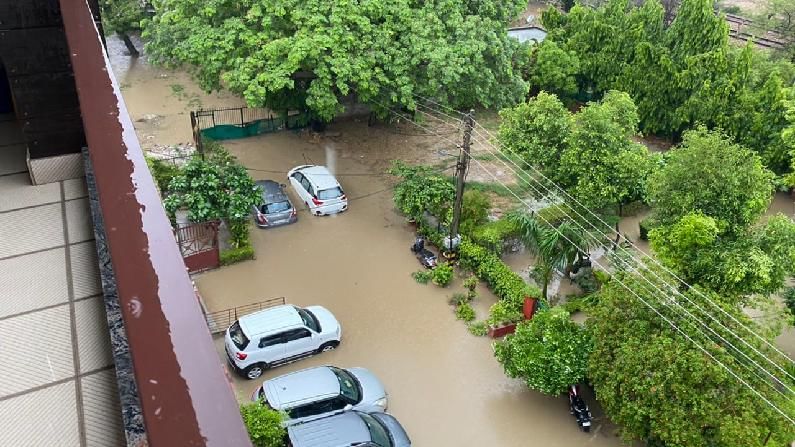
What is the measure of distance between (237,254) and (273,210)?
4.34 feet

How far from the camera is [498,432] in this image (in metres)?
8.66

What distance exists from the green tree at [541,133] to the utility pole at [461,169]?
988mm

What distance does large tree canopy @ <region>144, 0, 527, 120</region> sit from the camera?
1201 centimetres

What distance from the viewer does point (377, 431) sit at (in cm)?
790

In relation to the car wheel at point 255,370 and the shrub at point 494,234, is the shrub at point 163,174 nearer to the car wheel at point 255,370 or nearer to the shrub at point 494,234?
the car wheel at point 255,370

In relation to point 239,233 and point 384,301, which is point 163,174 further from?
point 384,301

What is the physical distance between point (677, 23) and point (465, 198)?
8.48 metres

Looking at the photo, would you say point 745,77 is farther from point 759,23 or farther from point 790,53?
point 759,23

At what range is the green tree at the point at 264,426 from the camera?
7180 millimetres

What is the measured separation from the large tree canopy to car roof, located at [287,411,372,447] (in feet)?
21.0

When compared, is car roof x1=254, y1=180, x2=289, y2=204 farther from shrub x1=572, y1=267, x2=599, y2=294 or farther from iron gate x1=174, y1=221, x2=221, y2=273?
shrub x1=572, y1=267, x2=599, y2=294

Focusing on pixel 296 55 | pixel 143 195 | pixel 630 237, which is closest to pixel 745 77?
pixel 630 237

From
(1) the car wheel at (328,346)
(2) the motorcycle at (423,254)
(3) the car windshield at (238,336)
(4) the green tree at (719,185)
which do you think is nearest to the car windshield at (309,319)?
(1) the car wheel at (328,346)

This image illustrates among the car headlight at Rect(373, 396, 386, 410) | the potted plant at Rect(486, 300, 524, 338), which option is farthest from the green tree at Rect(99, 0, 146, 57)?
the car headlight at Rect(373, 396, 386, 410)
